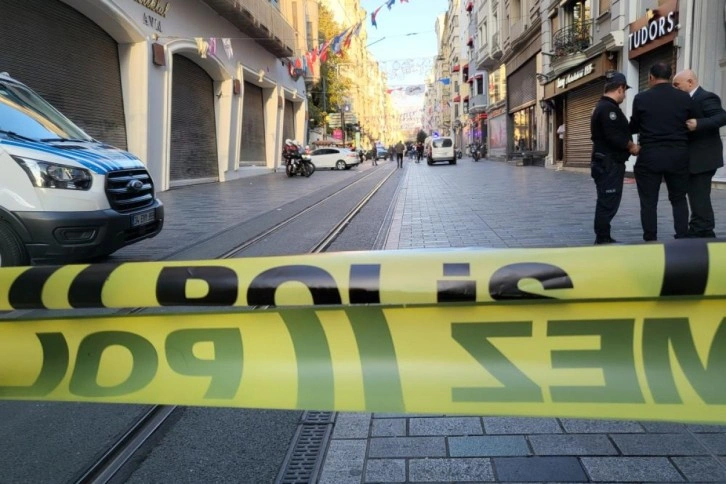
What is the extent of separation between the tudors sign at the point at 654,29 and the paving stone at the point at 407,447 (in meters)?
14.2

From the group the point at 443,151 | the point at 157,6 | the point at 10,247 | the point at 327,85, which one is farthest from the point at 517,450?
the point at 327,85

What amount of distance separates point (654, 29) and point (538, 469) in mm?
15606

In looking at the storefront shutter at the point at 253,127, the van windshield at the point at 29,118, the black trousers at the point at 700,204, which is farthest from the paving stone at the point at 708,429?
the storefront shutter at the point at 253,127

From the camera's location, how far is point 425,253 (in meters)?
1.69

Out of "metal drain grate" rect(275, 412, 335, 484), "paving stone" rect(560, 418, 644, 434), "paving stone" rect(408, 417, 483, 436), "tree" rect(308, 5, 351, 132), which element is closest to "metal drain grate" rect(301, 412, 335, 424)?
"metal drain grate" rect(275, 412, 335, 484)

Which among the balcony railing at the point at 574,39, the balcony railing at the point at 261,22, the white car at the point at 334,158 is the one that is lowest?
the white car at the point at 334,158

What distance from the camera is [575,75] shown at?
20.7 meters

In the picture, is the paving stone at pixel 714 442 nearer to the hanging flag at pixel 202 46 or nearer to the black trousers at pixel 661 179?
the black trousers at pixel 661 179

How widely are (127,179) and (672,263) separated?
5.63 meters

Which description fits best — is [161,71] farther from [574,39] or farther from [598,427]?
[598,427]

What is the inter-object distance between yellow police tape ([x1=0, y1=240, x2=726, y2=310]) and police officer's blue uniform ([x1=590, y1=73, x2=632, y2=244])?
4.49 meters

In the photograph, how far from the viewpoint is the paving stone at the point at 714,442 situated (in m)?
2.33

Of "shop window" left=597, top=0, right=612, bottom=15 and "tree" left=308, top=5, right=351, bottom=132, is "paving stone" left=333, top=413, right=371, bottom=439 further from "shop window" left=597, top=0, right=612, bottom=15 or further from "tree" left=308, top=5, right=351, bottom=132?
"tree" left=308, top=5, right=351, bottom=132

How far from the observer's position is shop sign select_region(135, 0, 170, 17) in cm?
1673
